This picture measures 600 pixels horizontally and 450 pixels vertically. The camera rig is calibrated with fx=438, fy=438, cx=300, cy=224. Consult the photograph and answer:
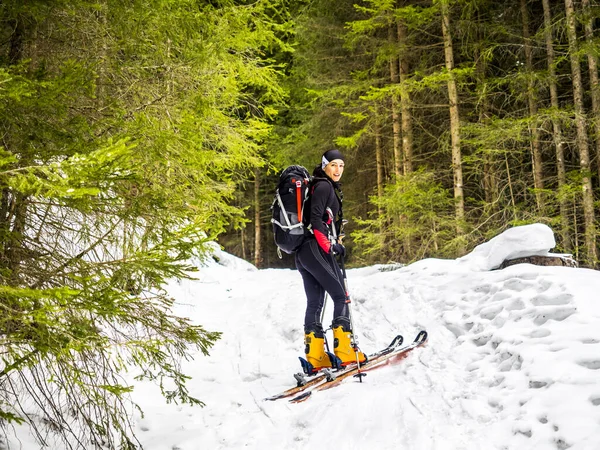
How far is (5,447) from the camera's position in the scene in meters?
3.65

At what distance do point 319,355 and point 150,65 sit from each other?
421 centimetres

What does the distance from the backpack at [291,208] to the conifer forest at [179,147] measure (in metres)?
0.92

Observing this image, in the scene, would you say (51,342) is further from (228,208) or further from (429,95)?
(429,95)

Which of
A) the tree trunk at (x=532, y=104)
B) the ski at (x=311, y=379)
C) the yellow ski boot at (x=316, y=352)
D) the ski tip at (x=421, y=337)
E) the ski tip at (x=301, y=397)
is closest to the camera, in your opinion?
the ski tip at (x=301, y=397)

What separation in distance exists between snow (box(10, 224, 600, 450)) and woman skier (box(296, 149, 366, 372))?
56 cm

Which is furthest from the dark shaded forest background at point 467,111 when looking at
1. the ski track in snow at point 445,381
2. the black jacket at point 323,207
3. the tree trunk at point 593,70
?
the black jacket at point 323,207

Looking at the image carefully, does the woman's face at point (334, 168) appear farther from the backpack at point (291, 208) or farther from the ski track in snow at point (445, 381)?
the ski track in snow at point (445, 381)

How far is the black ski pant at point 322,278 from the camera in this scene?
17.5 ft

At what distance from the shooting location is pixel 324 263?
5352mm

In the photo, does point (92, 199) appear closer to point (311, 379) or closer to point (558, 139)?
point (311, 379)

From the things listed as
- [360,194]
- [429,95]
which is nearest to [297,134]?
[360,194]

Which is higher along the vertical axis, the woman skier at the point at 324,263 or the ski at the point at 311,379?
the woman skier at the point at 324,263

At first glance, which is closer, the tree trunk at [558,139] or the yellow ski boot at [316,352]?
the yellow ski boot at [316,352]

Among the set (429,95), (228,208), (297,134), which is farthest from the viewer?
(297,134)
